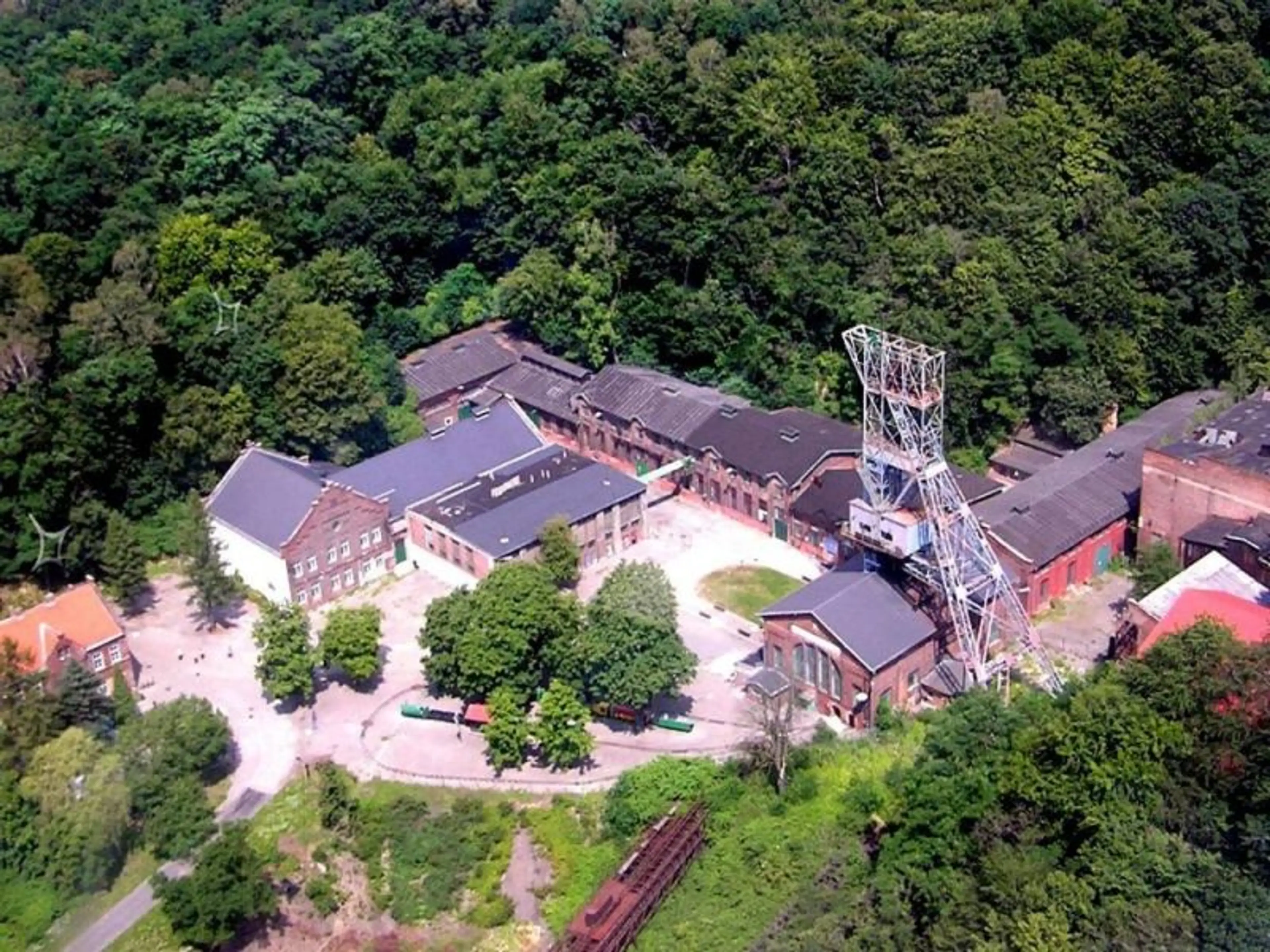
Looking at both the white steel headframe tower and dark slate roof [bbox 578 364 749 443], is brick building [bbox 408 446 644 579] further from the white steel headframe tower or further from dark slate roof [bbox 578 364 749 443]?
the white steel headframe tower

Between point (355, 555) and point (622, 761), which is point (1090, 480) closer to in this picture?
point (622, 761)

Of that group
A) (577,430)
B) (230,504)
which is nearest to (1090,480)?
(577,430)

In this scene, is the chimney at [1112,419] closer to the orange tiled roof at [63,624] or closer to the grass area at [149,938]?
the orange tiled roof at [63,624]

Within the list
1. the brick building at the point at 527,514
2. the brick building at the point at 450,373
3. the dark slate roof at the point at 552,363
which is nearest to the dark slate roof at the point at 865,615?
the brick building at the point at 527,514

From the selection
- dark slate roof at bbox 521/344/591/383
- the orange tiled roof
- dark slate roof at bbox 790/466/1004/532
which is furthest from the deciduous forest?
the orange tiled roof

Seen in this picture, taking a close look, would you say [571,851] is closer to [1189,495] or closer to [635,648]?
[635,648]
